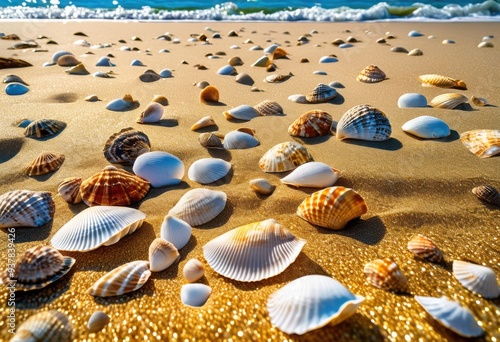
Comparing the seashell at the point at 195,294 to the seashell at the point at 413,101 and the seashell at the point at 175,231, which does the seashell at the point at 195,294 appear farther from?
the seashell at the point at 413,101

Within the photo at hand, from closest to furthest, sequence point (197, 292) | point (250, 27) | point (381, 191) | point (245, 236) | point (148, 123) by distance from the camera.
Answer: point (197, 292) → point (245, 236) → point (381, 191) → point (148, 123) → point (250, 27)

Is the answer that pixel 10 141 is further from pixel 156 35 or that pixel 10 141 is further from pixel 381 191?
pixel 156 35

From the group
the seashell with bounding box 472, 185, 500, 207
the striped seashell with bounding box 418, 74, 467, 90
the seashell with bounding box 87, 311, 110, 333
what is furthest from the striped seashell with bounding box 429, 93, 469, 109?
the seashell with bounding box 87, 311, 110, 333

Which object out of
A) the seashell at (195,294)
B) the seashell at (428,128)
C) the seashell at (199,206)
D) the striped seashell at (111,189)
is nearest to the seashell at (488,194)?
the seashell at (428,128)

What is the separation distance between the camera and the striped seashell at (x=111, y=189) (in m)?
1.82

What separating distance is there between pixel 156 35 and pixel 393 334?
309 inches

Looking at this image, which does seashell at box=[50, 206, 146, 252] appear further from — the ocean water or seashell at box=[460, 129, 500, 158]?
the ocean water

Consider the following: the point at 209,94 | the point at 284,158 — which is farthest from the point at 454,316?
the point at 209,94

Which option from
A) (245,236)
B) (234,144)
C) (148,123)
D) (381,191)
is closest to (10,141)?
(148,123)

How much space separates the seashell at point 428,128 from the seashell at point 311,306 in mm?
1702

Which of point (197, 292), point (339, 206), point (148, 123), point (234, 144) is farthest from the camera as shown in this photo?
point (148, 123)

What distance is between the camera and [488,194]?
5.84ft

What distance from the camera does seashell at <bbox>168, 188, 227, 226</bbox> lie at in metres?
1.73

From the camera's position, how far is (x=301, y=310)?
3.76 ft
